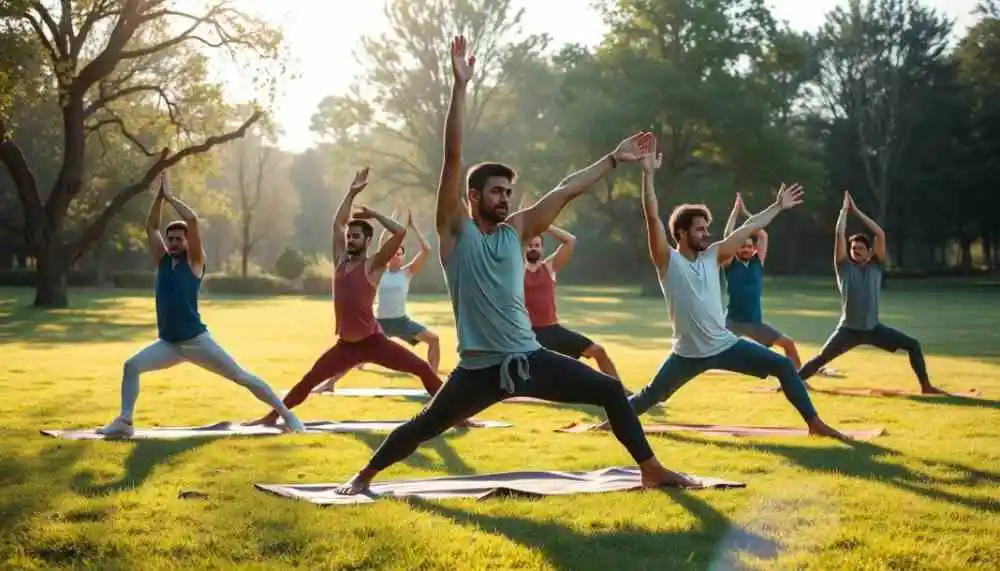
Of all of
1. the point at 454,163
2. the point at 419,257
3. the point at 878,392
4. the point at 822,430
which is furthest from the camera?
the point at 419,257

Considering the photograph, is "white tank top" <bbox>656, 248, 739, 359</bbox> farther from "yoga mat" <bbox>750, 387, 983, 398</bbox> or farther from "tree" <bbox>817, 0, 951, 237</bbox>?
"tree" <bbox>817, 0, 951, 237</bbox>

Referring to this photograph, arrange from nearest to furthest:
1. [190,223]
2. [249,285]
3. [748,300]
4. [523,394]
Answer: [523,394] → [190,223] → [748,300] → [249,285]

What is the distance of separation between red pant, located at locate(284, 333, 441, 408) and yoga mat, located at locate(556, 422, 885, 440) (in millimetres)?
1452

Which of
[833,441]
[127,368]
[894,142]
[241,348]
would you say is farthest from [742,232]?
[894,142]

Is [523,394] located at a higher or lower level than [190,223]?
lower

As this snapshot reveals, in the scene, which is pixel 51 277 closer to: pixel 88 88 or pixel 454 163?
pixel 88 88

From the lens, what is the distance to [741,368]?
388 inches

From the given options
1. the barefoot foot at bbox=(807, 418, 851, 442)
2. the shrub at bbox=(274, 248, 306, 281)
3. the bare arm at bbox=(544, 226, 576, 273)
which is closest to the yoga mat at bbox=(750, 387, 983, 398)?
the bare arm at bbox=(544, 226, 576, 273)

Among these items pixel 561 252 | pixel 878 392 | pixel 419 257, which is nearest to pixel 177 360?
pixel 419 257

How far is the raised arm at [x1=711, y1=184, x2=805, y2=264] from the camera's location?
9711 mm

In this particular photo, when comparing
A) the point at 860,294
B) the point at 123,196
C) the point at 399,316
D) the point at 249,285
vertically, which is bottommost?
the point at 249,285

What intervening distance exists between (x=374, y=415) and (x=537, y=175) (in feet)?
156

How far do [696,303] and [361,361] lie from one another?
134 inches

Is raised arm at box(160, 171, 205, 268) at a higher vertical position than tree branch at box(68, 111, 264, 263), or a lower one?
lower
